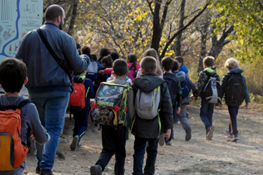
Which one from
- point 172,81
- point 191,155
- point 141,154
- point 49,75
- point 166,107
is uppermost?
point 49,75

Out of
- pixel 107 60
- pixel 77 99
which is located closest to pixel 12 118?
pixel 77 99

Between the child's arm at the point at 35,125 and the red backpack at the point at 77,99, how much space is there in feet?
10.5

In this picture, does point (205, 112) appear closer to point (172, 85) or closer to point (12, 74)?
point (172, 85)

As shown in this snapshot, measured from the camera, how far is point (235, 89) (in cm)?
866

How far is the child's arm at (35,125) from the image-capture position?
116 inches

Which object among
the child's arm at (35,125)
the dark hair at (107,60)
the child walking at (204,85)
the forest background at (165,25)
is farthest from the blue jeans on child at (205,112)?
the child's arm at (35,125)

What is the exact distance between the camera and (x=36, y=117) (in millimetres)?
2984

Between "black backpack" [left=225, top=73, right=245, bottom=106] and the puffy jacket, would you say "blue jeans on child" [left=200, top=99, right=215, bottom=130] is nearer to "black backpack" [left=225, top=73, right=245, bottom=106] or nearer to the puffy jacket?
"black backpack" [left=225, top=73, right=245, bottom=106]

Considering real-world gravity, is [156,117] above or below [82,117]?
above

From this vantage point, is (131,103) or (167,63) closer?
(131,103)

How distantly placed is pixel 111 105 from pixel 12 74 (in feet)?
6.17

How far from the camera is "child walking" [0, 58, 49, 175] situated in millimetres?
2752

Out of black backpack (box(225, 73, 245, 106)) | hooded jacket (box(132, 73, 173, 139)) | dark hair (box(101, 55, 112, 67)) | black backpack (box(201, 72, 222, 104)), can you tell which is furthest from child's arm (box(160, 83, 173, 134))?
black backpack (box(225, 73, 245, 106))

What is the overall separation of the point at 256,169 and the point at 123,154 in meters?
2.70
